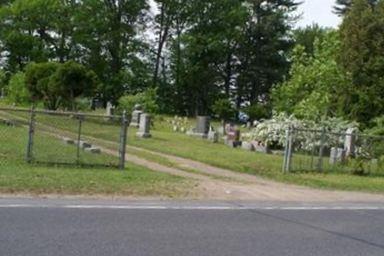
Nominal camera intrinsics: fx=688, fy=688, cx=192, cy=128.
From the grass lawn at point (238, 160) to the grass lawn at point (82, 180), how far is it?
3.86 meters

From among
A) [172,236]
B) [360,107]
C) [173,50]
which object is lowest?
[172,236]

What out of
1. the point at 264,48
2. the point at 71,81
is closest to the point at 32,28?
the point at 264,48

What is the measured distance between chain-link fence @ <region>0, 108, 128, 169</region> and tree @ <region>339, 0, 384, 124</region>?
12.6 meters

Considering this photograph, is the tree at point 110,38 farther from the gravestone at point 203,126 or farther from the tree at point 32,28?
the gravestone at point 203,126

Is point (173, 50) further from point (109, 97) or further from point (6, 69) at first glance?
point (6, 69)

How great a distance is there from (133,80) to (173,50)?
21.0 ft

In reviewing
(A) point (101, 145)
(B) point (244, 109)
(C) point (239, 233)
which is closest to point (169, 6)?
(B) point (244, 109)

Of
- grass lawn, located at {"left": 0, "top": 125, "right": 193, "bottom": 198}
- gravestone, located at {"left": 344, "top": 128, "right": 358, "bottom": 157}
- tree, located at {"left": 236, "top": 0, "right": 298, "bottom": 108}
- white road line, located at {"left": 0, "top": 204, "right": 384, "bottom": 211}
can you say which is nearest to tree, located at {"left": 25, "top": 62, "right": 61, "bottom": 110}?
gravestone, located at {"left": 344, "top": 128, "right": 358, "bottom": 157}

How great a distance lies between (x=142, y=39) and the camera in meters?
74.4

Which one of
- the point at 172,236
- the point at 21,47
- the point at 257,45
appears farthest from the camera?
the point at 257,45

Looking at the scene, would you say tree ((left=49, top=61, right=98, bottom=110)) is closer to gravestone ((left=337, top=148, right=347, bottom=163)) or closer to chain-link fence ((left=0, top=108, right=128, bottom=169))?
chain-link fence ((left=0, top=108, right=128, bottom=169))

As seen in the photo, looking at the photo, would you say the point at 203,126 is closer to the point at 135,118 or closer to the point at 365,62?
the point at 135,118

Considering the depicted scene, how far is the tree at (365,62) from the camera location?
113 ft

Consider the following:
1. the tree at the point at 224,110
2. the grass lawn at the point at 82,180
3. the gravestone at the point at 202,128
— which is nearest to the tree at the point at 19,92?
the gravestone at the point at 202,128
